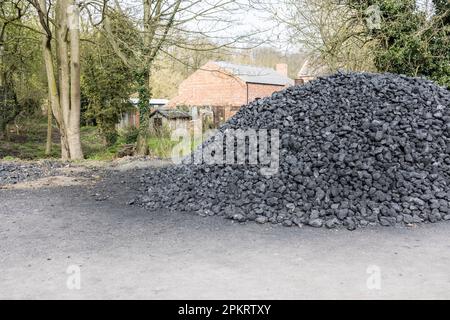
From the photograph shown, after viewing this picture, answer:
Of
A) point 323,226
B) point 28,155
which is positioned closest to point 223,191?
point 323,226

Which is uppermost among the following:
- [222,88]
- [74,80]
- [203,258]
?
[222,88]

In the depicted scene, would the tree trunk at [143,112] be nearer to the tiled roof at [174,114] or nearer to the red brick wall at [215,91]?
the tiled roof at [174,114]

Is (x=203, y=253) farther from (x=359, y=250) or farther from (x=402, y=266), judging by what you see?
(x=402, y=266)

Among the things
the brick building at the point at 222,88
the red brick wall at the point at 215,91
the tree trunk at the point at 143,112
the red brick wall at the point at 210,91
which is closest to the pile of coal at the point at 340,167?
the tree trunk at the point at 143,112

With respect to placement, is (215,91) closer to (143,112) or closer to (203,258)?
(143,112)

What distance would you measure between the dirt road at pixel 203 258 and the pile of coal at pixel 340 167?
0.32m

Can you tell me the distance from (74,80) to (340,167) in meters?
8.02

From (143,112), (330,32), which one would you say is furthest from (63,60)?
(330,32)

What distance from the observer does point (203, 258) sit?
3938 millimetres

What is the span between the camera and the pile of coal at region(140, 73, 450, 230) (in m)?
5.25

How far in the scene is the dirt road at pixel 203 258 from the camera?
319 cm

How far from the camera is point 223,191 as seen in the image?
5789 mm

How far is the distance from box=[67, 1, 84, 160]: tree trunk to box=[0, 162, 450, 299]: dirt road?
611cm

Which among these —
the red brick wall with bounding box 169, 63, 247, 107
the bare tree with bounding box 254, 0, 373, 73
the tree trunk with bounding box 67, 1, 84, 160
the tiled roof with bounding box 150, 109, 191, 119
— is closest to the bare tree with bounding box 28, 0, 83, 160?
the tree trunk with bounding box 67, 1, 84, 160
